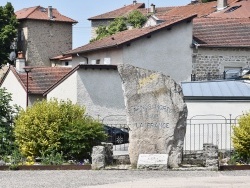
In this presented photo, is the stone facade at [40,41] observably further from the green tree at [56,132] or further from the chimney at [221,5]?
the green tree at [56,132]

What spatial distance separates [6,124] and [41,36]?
58.4 meters

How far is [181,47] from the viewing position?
134 feet

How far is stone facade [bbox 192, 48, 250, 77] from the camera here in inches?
1629

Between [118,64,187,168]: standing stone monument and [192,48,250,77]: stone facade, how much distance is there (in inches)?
817

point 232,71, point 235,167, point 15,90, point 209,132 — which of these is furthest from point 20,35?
point 235,167

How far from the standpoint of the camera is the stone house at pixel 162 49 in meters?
40.2

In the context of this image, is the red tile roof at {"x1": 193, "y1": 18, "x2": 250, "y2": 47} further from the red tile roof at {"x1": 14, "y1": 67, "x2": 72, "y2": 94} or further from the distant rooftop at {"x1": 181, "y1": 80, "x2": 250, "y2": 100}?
the distant rooftop at {"x1": 181, "y1": 80, "x2": 250, "y2": 100}

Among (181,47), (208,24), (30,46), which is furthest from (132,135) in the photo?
(30,46)

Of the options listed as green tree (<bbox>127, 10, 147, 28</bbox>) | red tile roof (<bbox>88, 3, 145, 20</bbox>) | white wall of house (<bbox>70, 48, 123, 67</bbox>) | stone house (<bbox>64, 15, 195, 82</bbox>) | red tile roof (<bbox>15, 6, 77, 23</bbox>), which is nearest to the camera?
stone house (<bbox>64, 15, 195, 82</bbox>)

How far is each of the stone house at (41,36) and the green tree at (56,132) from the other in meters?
57.9

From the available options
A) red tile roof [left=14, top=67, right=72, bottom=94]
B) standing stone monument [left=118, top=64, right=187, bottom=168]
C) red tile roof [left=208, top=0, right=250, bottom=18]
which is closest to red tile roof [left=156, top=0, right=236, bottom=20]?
red tile roof [left=208, top=0, right=250, bottom=18]

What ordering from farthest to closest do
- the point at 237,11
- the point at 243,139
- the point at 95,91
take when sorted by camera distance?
the point at 237,11 < the point at 95,91 < the point at 243,139

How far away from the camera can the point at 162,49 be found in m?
40.8

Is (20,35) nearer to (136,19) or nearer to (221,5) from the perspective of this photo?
(136,19)
